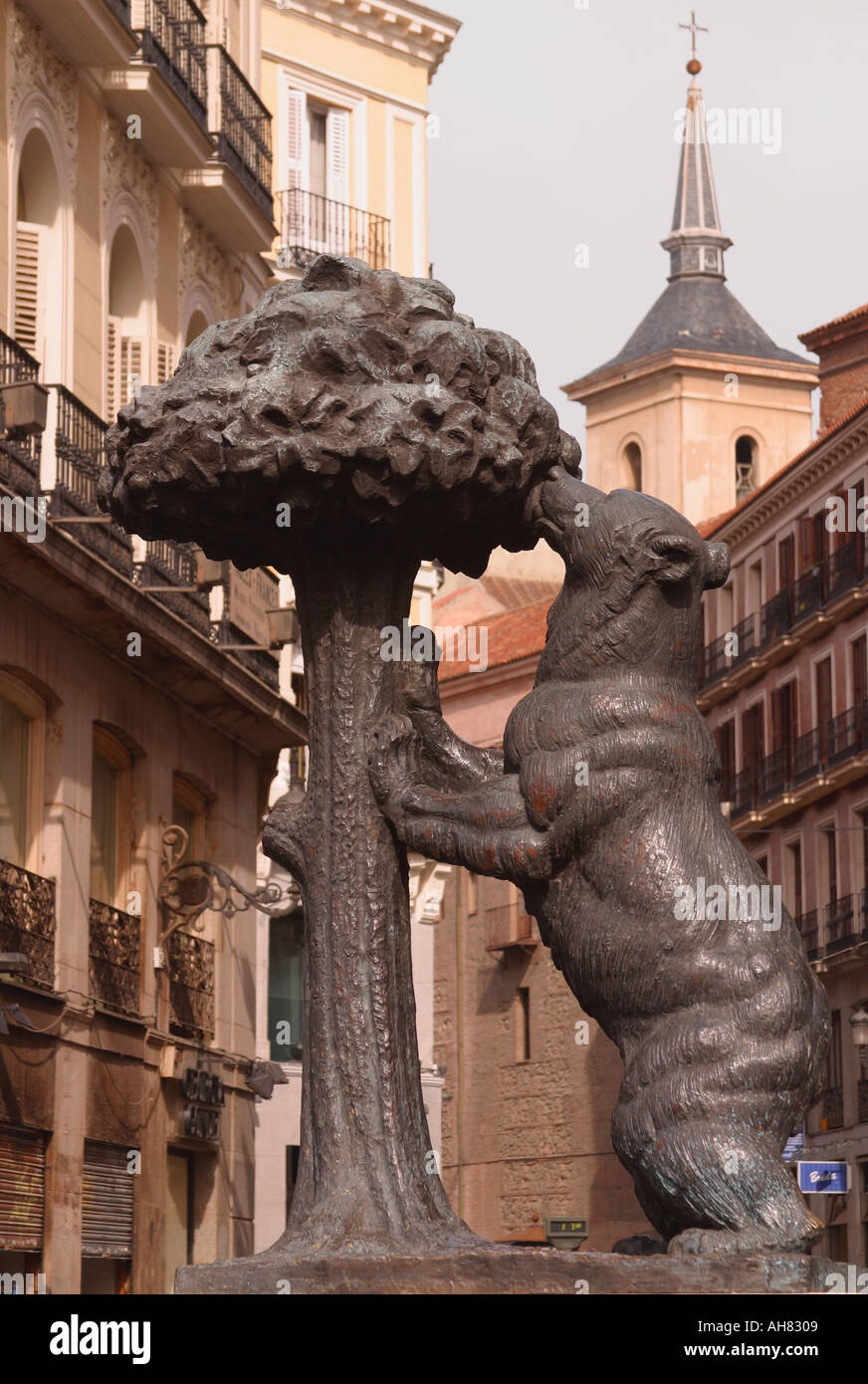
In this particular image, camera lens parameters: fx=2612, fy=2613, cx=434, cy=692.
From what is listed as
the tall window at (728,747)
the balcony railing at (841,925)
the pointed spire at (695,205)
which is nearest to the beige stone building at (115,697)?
the balcony railing at (841,925)

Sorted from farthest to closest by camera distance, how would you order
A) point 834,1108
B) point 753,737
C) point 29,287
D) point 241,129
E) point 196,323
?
point 753,737 < point 834,1108 < point 241,129 < point 196,323 < point 29,287

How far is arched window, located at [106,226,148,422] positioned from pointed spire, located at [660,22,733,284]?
73.8 metres

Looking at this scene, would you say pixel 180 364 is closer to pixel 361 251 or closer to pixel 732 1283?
pixel 732 1283

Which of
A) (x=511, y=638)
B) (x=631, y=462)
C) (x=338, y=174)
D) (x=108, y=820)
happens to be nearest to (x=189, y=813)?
(x=108, y=820)

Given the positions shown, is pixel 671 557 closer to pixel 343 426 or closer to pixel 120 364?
pixel 343 426

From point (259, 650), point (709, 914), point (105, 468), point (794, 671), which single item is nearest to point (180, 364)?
point (105, 468)

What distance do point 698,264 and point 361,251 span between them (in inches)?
2555

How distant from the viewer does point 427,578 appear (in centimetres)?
3388

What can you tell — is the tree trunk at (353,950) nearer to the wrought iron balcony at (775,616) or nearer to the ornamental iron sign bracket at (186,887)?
the ornamental iron sign bracket at (186,887)

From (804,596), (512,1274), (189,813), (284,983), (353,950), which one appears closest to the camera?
(512,1274)

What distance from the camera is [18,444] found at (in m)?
19.5

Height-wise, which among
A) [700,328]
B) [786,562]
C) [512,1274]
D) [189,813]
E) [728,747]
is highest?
[700,328]

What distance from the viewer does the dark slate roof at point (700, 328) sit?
298 feet

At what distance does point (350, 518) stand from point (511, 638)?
2060 inches
